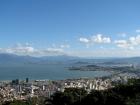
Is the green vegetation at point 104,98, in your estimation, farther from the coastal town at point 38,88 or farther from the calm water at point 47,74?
the calm water at point 47,74

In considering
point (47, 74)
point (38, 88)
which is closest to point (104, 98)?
point (38, 88)

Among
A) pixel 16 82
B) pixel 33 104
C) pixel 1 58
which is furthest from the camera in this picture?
pixel 1 58

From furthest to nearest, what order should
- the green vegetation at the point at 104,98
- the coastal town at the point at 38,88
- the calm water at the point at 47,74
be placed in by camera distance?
the calm water at the point at 47,74, the coastal town at the point at 38,88, the green vegetation at the point at 104,98

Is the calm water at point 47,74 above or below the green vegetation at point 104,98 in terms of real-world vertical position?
below

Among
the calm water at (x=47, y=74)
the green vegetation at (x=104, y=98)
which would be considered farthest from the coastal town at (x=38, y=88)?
the calm water at (x=47, y=74)

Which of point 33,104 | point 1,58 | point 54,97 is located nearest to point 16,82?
point 33,104

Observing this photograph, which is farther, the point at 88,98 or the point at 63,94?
the point at 63,94

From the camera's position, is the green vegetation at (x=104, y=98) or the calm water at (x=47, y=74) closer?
the green vegetation at (x=104, y=98)

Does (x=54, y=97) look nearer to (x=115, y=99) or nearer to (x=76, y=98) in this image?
(x=76, y=98)

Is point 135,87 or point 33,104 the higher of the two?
point 135,87

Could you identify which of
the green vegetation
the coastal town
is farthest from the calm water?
the green vegetation

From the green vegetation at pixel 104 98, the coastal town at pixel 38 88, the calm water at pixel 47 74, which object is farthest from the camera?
the calm water at pixel 47 74
